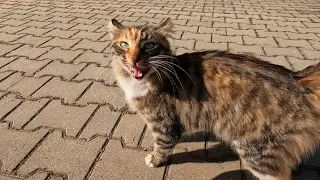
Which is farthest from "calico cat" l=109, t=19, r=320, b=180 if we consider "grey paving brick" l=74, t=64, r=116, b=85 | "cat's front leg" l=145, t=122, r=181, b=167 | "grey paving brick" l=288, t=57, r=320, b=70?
"grey paving brick" l=288, t=57, r=320, b=70

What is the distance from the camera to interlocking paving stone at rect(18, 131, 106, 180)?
315 centimetres

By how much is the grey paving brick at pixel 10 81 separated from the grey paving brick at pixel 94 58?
1033 mm

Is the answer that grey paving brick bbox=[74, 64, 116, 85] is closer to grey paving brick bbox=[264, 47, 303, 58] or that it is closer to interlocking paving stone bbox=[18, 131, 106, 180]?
interlocking paving stone bbox=[18, 131, 106, 180]

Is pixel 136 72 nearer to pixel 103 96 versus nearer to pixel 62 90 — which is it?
pixel 103 96

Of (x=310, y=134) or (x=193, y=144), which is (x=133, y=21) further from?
(x=310, y=134)

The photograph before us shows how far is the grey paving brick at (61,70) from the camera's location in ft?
16.3

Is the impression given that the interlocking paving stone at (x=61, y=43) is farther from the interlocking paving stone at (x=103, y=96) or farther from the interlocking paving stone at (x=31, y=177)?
the interlocking paving stone at (x=31, y=177)

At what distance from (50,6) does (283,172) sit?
847 cm

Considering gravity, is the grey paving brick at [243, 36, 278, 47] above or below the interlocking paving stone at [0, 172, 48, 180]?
below

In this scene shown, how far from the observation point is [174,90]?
123 inches

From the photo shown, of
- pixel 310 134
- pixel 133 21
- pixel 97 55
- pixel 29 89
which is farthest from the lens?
pixel 133 21

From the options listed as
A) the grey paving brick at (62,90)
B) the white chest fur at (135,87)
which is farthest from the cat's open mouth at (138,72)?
the grey paving brick at (62,90)

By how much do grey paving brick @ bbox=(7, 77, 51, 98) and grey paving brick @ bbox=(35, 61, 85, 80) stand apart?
0.18 meters

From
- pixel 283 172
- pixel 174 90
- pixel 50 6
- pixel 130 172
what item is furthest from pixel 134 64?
pixel 50 6
